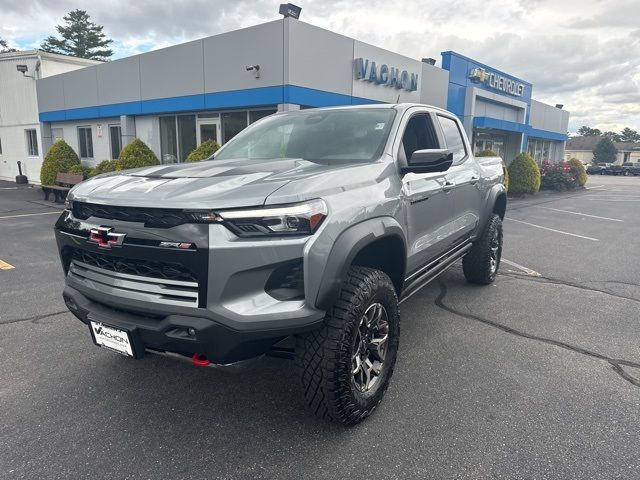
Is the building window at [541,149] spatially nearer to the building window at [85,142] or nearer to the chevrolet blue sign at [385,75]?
the chevrolet blue sign at [385,75]

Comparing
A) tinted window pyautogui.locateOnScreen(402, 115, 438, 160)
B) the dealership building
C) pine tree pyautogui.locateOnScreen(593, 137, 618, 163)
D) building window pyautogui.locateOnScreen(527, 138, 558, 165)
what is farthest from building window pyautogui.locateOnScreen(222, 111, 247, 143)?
pine tree pyautogui.locateOnScreen(593, 137, 618, 163)

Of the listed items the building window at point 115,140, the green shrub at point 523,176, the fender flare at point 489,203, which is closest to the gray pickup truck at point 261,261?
the fender flare at point 489,203

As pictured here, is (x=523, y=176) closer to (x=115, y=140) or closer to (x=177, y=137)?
(x=177, y=137)

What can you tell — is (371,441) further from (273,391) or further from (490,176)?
(490,176)

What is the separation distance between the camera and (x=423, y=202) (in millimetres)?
3463

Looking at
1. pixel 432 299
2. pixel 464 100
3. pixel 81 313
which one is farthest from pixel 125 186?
pixel 464 100

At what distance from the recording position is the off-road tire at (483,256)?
17.5ft

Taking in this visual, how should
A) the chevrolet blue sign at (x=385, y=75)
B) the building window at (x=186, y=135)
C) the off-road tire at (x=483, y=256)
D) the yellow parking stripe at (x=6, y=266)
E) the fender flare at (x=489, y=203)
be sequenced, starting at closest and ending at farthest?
the fender flare at (x=489, y=203) → the off-road tire at (x=483, y=256) → the yellow parking stripe at (x=6, y=266) → the chevrolet blue sign at (x=385, y=75) → the building window at (x=186, y=135)

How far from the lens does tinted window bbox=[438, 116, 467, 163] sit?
440 centimetres

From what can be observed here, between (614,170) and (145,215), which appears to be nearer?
(145,215)

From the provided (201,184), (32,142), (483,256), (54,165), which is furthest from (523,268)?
(32,142)

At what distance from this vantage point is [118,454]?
97.3 inches

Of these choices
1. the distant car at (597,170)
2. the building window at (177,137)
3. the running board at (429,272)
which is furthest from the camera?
the distant car at (597,170)

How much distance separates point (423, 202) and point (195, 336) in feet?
6.64
